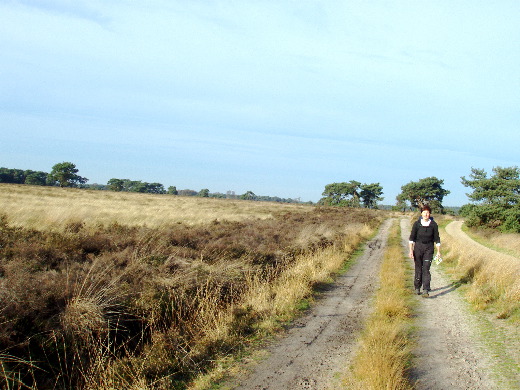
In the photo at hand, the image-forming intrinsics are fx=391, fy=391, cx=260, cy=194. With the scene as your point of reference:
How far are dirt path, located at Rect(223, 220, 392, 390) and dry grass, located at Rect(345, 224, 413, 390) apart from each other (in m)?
0.22

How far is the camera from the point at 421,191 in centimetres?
9712

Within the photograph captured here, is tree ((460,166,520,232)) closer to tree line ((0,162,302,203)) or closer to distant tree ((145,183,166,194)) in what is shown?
tree line ((0,162,302,203))

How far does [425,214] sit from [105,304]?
7.40m

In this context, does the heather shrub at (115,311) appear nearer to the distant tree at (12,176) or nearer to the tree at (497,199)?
the tree at (497,199)

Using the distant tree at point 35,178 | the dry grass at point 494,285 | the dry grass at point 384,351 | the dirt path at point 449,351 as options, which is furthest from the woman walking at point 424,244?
the distant tree at point 35,178

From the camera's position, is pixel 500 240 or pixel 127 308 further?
pixel 500 240

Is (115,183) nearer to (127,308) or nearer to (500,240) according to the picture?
(500,240)

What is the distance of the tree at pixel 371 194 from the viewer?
102m

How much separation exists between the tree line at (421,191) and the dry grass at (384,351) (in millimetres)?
10775

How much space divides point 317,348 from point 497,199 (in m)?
36.9

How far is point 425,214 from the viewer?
31.2 ft

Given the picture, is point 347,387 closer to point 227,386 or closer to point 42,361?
point 227,386

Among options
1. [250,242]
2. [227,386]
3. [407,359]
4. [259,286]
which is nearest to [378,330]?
[407,359]

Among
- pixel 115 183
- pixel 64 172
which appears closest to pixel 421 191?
pixel 64 172
